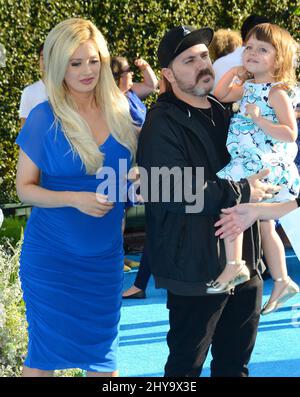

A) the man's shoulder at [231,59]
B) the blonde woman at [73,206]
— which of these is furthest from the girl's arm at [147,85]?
the blonde woman at [73,206]

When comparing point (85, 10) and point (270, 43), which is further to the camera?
point (85, 10)

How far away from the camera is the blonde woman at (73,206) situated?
13.1ft

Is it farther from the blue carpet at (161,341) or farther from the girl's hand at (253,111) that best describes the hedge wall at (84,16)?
the girl's hand at (253,111)

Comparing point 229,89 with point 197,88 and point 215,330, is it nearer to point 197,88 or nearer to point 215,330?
point 197,88

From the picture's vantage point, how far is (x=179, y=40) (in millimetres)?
3984

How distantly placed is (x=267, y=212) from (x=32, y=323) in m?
1.20

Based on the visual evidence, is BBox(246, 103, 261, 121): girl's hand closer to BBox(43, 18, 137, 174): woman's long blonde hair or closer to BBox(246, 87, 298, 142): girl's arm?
BBox(246, 87, 298, 142): girl's arm

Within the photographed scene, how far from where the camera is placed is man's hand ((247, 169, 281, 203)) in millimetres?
3963

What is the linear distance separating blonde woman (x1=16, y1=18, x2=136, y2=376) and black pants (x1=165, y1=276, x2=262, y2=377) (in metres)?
0.38

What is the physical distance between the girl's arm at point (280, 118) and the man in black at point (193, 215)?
0.15 m
